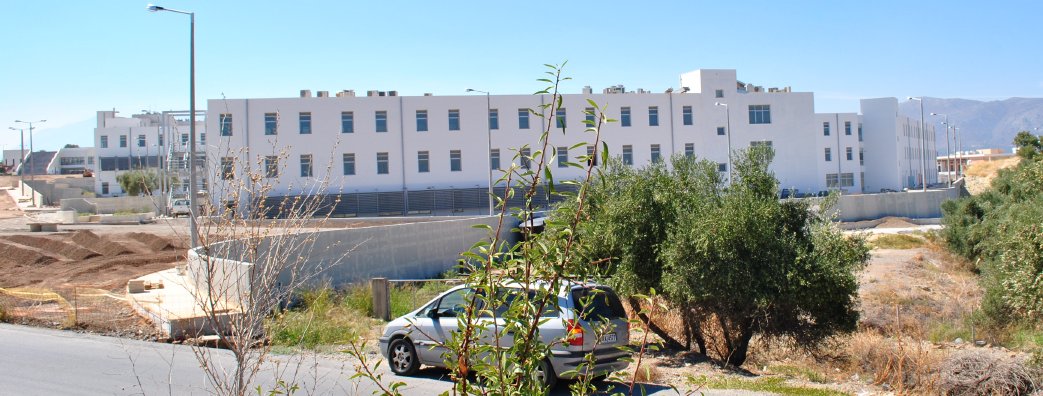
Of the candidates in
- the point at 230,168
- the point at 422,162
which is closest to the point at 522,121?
the point at 422,162

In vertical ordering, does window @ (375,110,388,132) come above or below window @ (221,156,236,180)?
above

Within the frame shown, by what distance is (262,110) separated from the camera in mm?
51688

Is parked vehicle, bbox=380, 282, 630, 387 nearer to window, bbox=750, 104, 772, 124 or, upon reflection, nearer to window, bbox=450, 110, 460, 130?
window, bbox=450, 110, 460, 130

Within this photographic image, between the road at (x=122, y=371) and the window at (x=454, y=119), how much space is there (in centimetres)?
3948

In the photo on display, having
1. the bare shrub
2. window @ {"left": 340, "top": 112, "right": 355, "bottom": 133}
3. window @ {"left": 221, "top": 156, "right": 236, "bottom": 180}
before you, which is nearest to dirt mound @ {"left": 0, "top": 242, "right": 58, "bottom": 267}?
window @ {"left": 340, "top": 112, "right": 355, "bottom": 133}

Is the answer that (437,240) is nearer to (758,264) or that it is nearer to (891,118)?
(758,264)

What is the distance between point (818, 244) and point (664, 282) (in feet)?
8.98

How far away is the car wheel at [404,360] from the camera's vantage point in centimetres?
1249

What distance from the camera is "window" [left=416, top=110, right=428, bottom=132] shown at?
53.9 meters

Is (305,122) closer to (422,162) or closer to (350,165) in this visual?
(350,165)

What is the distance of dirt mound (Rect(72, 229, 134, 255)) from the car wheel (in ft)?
86.8

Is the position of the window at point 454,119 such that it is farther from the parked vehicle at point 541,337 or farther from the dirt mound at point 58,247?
the parked vehicle at point 541,337

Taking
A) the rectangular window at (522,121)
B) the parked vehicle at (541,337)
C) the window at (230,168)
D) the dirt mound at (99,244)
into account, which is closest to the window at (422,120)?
the rectangular window at (522,121)

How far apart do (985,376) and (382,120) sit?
148 ft
